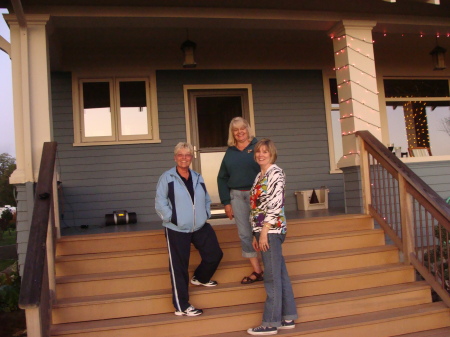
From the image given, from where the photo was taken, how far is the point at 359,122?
5113 mm

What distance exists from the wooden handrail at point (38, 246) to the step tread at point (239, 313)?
635 mm

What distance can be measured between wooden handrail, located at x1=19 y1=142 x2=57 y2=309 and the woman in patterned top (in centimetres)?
143

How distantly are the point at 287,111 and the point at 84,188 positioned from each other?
10.2ft

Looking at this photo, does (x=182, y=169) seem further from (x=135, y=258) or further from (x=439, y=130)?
(x=439, y=130)

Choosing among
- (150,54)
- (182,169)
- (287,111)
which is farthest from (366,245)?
(150,54)

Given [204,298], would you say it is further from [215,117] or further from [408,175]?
[215,117]

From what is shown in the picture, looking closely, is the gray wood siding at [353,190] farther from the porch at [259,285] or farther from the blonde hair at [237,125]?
the blonde hair at [237,125]

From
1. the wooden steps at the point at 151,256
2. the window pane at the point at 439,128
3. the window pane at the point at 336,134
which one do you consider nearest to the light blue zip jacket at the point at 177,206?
the wooden steps at the point at 151,256

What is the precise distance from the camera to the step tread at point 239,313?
3.19 m

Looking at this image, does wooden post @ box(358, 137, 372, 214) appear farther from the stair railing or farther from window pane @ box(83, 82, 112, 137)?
window pane @ box(83, 82, 112, 137)

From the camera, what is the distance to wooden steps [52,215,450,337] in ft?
10.8

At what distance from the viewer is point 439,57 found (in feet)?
21.8

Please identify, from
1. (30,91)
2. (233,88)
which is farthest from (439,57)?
(30,91)

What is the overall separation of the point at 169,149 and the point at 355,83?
2.63 m
